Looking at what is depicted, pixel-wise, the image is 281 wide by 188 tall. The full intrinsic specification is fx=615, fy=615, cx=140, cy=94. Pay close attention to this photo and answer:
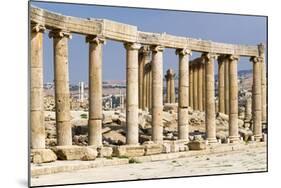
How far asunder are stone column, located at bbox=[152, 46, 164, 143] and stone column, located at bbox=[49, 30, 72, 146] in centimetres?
184

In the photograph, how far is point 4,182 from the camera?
392 inches

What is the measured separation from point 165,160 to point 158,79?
156cm

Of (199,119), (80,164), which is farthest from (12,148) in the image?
(199,119)

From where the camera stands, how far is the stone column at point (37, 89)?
1019 cm

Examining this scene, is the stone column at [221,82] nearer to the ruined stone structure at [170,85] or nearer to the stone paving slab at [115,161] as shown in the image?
the stone paving slab at [115,161]

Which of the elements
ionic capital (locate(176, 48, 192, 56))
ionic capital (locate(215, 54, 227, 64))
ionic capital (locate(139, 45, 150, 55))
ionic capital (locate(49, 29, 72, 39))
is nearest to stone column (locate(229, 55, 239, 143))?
ionic capital (locate(215, 54, 227, 64))

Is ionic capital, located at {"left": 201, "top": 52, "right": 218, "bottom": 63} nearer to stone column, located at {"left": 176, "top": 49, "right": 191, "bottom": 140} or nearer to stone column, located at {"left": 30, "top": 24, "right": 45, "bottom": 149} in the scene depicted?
stone column, located at {"left": 176, "top": 49, "right": 191, "bottom": 140}

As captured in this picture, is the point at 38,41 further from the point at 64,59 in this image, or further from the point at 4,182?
the point at 4,182

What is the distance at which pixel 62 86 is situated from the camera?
1065 cm

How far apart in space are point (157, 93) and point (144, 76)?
418 mm

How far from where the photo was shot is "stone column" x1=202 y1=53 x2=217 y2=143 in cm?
1228

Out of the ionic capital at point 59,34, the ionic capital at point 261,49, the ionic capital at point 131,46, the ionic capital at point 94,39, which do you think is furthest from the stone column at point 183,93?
the ionic capital at point 59,34

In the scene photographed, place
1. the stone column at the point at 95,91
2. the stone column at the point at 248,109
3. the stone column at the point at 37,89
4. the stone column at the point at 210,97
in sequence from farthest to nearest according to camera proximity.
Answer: the stone column at the point at 248,109 < the stone column at the point at 210,97 < the stone column at the point at 95,91 < the stone column at the point at 37,89

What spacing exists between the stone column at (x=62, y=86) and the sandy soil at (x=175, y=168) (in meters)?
0.67
